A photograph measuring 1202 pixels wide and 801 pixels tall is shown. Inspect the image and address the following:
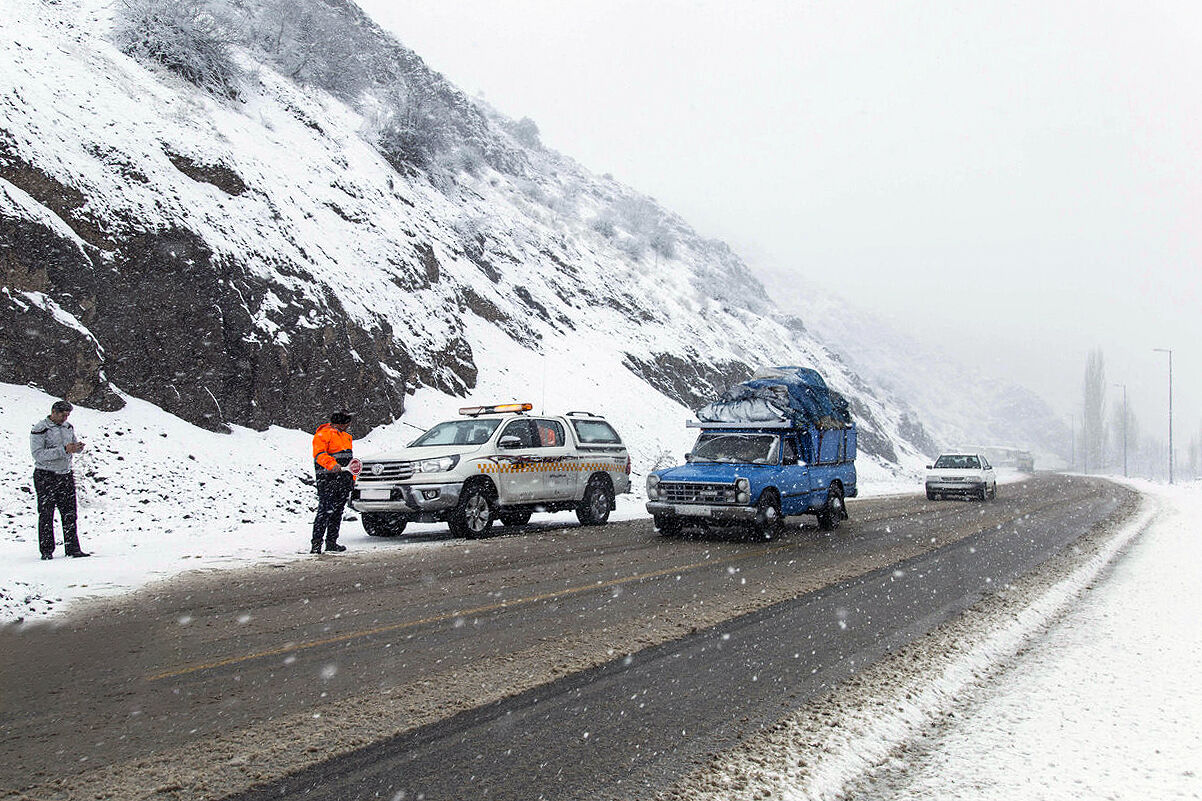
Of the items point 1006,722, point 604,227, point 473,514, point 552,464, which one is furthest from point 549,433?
point 604,227

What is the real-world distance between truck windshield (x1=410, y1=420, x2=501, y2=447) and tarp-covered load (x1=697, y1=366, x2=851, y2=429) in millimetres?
4055

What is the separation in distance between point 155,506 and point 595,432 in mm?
7928

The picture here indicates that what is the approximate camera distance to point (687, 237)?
76875 mm

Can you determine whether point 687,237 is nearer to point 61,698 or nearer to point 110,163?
point 110,163

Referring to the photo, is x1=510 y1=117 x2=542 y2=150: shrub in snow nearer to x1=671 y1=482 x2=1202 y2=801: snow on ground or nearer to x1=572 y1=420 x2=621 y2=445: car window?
x1=572 y1=420 x2=621 y2=445: car window

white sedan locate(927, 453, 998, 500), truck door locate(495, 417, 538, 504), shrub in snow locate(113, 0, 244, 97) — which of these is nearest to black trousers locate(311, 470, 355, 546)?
truck door locate(495, 417, 538, 504)

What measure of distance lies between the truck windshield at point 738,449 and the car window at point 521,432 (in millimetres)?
2946

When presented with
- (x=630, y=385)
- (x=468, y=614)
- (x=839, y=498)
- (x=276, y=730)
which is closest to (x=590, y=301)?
(x=630, y=385)

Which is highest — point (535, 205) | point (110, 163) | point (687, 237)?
point (687, 237)

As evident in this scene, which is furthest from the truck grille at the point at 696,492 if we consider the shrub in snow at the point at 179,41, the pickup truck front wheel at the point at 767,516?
the shrub in snow at the point at 179,41

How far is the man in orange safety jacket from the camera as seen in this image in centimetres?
1101

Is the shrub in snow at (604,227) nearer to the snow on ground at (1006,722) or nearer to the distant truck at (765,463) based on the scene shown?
the distant truck at (765,463)

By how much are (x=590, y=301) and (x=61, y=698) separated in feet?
123

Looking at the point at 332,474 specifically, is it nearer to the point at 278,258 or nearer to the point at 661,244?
the point at 278,258
